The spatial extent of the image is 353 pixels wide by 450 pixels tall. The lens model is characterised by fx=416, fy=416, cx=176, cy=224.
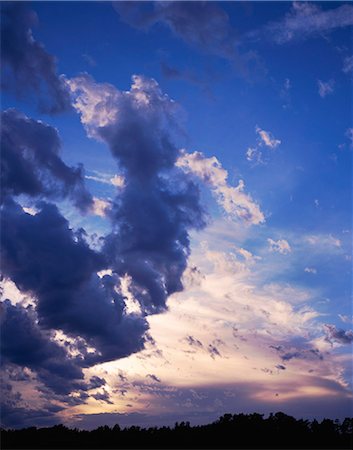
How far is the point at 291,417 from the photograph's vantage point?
17662 centimetres

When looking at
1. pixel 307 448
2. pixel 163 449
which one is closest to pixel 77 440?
pixel 163 449

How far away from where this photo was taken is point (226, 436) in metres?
170

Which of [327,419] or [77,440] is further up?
[327,419]

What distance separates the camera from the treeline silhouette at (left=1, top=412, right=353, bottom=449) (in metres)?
156

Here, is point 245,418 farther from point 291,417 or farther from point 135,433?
point 135,433

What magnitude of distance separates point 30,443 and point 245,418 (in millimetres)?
98844

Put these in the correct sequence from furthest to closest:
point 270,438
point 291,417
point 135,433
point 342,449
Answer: point 135,433
point 291,417
point 270,438
point 342,449

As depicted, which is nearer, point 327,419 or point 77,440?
point 327,419

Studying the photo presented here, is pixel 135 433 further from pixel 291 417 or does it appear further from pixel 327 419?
pixel 327 419

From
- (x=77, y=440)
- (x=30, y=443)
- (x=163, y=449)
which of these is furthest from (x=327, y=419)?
(x=30, y=443)

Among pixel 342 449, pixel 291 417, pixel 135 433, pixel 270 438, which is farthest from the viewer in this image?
pixel 135 433

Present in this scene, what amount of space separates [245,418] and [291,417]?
66.3 ft

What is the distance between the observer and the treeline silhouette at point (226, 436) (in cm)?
15625

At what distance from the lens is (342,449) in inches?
5522
